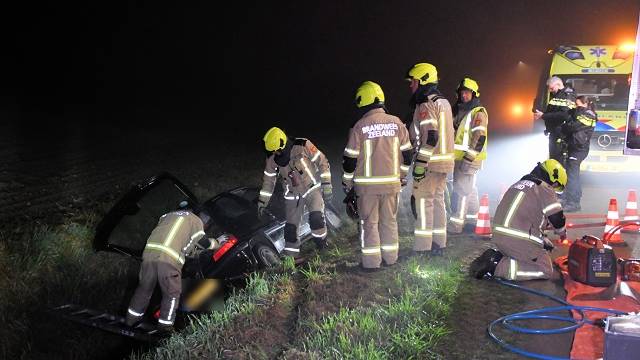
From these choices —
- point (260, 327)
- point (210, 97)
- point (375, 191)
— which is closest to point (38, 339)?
point (260, 327)

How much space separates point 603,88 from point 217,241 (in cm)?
917

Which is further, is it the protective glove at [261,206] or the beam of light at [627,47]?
the beam of light at [627,47]

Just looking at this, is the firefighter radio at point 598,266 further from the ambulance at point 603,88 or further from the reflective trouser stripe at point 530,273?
the ambulance at point 603,88

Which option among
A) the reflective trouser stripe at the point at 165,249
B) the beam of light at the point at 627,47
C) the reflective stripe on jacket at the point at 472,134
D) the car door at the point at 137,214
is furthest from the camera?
the beam of light at the point at 627,47

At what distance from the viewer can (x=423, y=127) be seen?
6.36 meters

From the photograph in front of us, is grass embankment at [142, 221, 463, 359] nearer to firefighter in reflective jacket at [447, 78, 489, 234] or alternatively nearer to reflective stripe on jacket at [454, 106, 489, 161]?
firefighter in reflective jacket at [447, 78, 489, 234]

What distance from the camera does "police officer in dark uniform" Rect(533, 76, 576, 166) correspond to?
8.67m

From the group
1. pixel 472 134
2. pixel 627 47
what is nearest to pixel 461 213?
pixel 472 134

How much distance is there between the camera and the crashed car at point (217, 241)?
5.45 m

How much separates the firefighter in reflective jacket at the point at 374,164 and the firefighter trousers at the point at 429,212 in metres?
0.41

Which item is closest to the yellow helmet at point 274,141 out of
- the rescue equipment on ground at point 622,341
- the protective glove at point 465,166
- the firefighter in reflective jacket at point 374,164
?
the firefighter in reflective jacket at point 374,164

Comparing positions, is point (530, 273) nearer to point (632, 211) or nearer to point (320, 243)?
point (320, 243)

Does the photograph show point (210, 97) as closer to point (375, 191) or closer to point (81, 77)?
point (81, 77)

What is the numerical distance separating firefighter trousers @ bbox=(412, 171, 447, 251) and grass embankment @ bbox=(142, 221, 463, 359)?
0.78 ft
